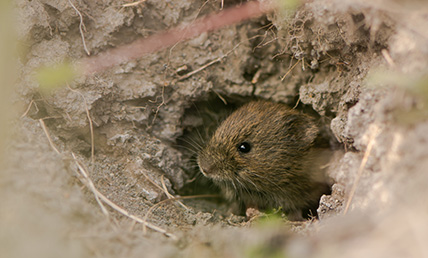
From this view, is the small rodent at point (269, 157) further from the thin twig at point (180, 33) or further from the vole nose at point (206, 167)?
the thin twig at point (180, 33)

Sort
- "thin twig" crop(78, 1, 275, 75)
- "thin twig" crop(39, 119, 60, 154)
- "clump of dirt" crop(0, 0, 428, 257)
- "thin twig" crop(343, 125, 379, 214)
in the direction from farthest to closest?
"thin twig" crop(78, 1, 275, 75) → "thin twig" crop(39, 119, 60, 154) → "thin twig" crop(343, 125, 379, 214) → "clump of dirt" crop(0, 0, 428, 257)

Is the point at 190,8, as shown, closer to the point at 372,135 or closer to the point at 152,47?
the point at 152,47

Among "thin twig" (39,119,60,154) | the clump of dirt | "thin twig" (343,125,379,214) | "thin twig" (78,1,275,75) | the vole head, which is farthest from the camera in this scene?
the vole head

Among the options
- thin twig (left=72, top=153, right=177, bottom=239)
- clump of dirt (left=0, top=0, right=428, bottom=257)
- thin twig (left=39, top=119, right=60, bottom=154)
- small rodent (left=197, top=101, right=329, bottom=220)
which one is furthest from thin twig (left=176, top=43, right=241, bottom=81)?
thin twig (left=72, top=153, right=177, bottom=239)

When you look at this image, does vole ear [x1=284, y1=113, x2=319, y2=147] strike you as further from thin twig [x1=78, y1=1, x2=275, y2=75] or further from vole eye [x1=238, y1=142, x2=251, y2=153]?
thin twig [x1=78, y1=1, x2=275, y2=75]

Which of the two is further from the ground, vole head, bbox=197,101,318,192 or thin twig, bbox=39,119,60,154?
thin twig, bbox=39,119,60,154

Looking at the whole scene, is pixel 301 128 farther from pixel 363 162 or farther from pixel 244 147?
pixel 363 162

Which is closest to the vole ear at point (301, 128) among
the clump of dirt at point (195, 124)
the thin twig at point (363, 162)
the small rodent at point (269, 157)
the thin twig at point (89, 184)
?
the small rodent at point (269, 157)

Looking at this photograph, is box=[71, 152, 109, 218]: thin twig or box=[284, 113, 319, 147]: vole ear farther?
box=[284, 113, 319, 147]: vole ear
